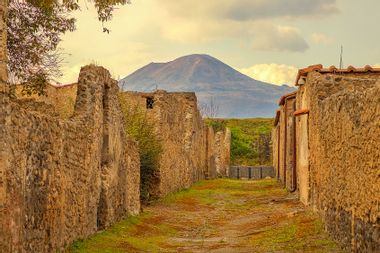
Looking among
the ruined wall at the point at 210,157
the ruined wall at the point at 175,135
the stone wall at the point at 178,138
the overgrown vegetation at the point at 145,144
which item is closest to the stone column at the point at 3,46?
the overgrown vegetation at the point at 145,144

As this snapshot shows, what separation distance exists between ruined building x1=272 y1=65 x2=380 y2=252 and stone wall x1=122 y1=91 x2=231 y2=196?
654 cm

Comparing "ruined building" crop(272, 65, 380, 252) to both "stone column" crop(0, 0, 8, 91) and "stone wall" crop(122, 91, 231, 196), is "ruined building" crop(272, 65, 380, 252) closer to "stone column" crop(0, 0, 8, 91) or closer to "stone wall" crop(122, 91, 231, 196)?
"stone column" crop(0, 0, 8, 91)

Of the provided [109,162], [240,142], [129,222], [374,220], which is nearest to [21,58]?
[109,162]

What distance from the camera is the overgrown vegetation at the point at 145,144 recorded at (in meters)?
23.4

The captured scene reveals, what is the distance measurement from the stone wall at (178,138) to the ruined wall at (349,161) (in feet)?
28.1

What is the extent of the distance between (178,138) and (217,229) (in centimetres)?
1340

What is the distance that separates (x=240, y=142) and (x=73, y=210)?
52.7 meters

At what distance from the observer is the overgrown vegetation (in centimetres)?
2339

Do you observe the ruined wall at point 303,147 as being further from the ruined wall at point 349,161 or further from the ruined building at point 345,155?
the ruined wall at point 349,161

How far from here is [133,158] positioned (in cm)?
2019

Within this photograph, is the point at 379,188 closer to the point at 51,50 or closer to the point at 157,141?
the point at 51,50

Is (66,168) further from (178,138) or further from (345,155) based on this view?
(178,138)

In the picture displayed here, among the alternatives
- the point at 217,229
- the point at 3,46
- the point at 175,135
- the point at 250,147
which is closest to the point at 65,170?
the point at 3,46

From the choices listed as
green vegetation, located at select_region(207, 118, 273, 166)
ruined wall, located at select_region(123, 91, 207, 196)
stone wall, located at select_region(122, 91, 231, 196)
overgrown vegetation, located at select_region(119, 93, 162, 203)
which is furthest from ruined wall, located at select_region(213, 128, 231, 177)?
overgrown vegetation, located at select_region(119, 93, 162, 203)
